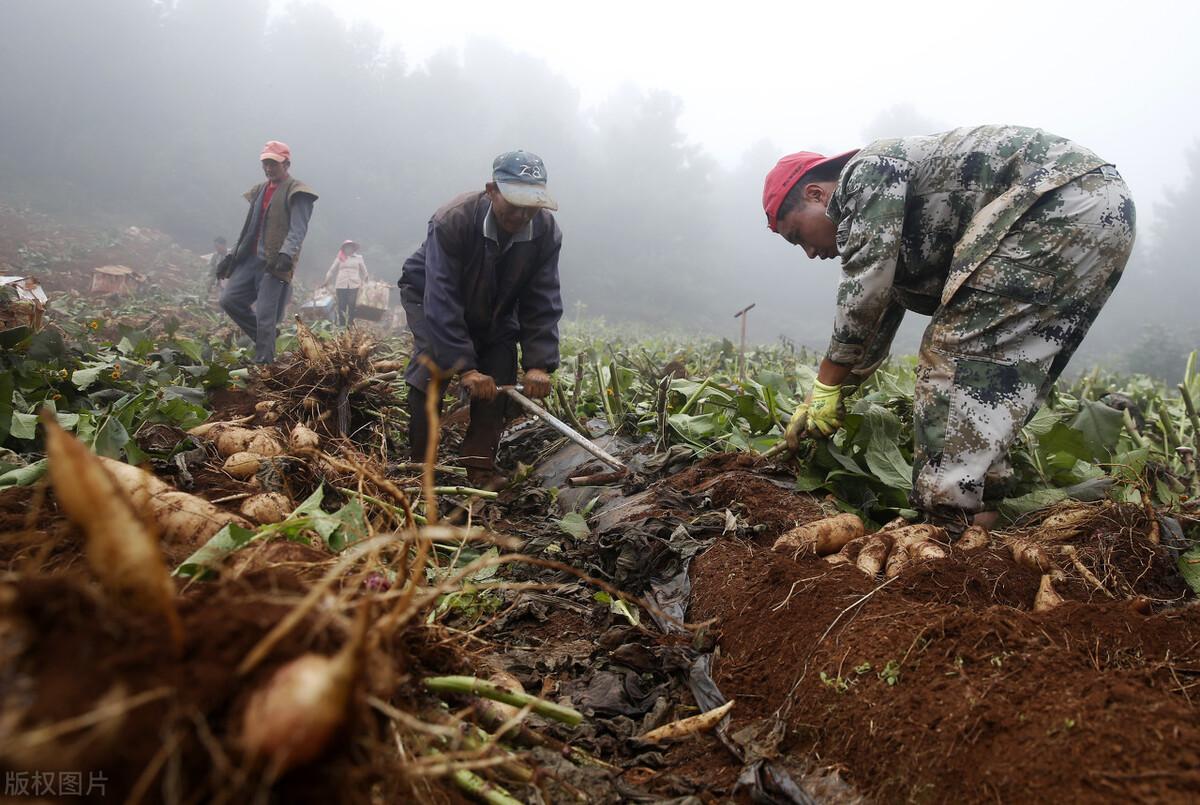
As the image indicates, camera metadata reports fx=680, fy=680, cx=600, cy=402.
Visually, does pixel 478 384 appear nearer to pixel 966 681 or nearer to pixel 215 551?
pixel 215 551

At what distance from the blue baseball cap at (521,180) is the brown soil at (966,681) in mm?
1947

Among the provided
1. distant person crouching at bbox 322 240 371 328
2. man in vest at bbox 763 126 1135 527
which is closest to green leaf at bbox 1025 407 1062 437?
man in vest at bbox 763 126 1135 527

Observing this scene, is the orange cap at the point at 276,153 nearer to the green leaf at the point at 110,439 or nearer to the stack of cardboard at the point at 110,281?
the green leaf at the point at 110,439

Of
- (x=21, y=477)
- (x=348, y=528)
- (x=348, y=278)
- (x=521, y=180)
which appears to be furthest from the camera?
(x=348, y=278)

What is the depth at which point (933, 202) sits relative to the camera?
2.42m

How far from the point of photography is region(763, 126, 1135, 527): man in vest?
2162 mm

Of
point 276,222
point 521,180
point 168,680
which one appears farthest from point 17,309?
point 168,680

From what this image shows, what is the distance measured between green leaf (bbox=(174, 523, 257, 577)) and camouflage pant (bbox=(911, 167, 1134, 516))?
199 cm

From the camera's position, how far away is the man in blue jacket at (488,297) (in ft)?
10.4

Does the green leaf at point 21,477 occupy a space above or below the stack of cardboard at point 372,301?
above

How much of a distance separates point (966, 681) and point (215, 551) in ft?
4.41

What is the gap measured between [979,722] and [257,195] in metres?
6.37

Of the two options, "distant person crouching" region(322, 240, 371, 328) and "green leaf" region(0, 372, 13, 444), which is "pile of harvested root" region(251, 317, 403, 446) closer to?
"green leaf" region(0, 372, 13, 444)

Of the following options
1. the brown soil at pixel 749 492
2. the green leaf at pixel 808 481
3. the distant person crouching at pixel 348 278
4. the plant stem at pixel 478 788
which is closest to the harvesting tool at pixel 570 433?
the brown soil at pixel 749 492
